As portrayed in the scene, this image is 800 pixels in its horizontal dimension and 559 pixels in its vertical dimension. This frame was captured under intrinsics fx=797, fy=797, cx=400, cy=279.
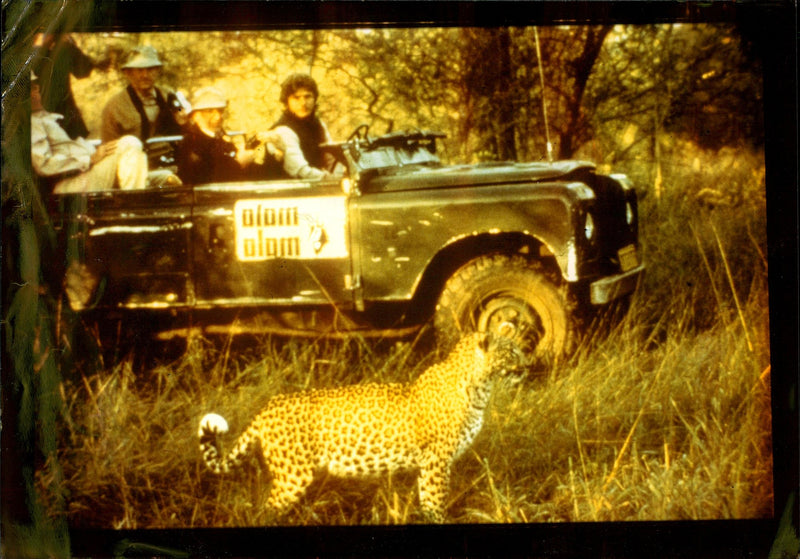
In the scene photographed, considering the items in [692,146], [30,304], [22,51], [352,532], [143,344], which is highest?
[22,51]

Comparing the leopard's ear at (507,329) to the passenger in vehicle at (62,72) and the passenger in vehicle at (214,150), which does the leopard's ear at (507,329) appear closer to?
the passenger in vehicle at (214,150)

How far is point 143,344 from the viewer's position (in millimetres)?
3324

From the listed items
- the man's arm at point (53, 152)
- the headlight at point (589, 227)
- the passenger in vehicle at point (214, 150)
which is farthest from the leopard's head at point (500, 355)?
the man's arm at point (53, 152)

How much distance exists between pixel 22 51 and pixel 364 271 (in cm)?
166

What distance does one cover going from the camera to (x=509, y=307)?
3266mm

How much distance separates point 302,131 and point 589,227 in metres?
1.23

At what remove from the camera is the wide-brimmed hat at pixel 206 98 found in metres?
3.25

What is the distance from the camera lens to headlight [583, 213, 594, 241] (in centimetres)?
320

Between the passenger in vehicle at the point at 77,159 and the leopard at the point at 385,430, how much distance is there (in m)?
1.12

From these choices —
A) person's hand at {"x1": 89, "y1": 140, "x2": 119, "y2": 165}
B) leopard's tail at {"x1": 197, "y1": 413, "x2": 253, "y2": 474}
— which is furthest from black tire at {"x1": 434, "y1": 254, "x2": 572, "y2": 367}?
person's hand at {"x1": 89, "y1": 140, "x2": 119, "y2": 165}

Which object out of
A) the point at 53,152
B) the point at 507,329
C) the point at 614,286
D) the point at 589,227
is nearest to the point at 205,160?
the point at 53,152

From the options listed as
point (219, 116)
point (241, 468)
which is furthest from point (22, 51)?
point (241, 468)

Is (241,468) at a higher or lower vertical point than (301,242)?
lower

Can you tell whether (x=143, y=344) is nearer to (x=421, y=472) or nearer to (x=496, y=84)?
(x=421, y=472)
